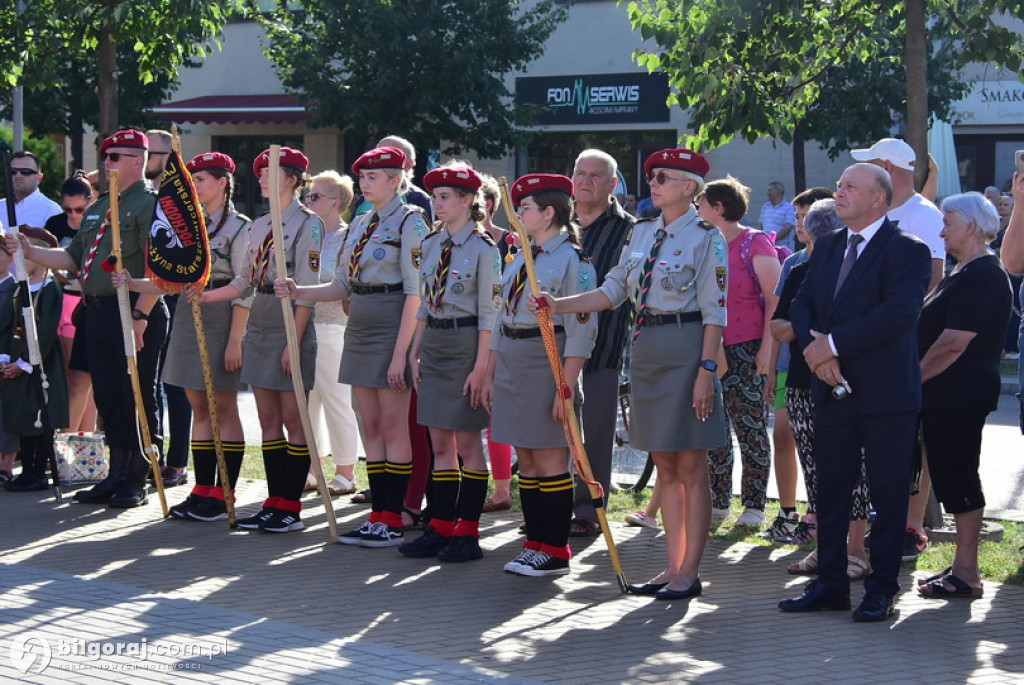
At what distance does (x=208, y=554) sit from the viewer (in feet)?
25.6

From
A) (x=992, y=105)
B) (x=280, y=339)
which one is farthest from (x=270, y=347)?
(x=992, y=105)

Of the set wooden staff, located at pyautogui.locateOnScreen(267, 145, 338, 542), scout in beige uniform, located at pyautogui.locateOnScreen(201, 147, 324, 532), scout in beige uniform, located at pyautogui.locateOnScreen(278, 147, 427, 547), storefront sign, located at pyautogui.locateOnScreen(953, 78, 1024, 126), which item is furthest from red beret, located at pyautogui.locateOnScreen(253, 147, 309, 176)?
storefront sign, located at pyautogui.locateOnScreen(953, 78, 1024, 126)

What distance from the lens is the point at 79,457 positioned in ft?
32.9

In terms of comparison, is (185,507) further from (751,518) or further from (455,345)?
(751,518)

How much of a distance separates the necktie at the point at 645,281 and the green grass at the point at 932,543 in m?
2.02

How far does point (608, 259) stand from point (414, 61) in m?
18.1

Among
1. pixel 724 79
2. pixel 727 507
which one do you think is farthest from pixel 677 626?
pixel 724 79


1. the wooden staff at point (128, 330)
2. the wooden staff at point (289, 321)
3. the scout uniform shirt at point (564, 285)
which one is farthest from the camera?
the wooden staff at point (128, 330)

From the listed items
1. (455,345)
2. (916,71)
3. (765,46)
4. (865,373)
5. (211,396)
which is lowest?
(211,396)

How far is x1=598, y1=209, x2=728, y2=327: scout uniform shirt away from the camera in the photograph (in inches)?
265

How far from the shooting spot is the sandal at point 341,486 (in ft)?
32.6

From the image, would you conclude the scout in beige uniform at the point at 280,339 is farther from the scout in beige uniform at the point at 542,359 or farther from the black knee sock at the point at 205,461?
the scout in beige uniform at the point at 542,359

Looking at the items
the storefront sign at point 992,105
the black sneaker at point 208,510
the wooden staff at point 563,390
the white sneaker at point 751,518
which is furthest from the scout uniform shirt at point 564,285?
the storefront sign at point 992,105

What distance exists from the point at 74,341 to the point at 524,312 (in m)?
4.48
